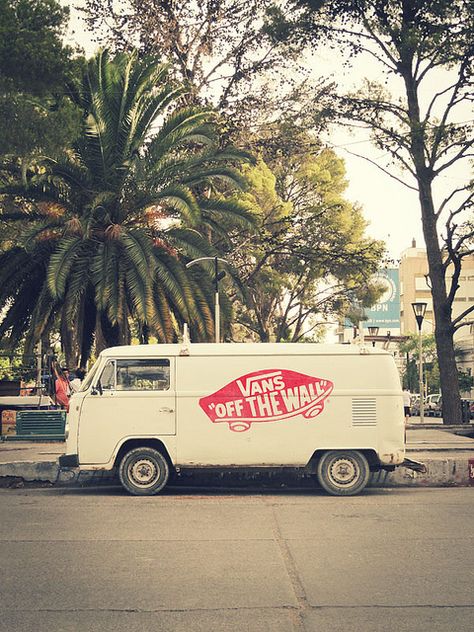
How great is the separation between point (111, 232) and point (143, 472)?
12952 millimetres

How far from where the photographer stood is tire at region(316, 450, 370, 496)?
14781 mm

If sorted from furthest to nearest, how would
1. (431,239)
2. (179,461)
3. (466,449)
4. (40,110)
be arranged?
1. (431,239)
2. (40,110)
3. (466,449)
4. (179,461)

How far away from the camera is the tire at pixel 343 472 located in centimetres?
1478

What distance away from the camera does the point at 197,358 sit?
14.9m

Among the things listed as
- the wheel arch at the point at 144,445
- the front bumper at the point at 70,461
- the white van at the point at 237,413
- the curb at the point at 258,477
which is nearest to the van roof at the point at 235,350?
the white van at the point at 237,413

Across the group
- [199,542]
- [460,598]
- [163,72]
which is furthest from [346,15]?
[460,598]

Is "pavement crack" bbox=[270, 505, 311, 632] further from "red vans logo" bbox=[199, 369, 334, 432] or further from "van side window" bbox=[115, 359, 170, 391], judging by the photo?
"van side window" bbox=[115, 359, 170, 391]

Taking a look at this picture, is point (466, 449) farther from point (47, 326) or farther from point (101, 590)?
point (101, 590)

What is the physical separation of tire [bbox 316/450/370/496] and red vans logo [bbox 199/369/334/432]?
725 mm

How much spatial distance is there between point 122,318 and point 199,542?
54.6 feet

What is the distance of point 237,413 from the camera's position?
14820 mm

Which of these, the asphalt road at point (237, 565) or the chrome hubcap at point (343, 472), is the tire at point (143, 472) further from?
the chrome hubcap at point (343, 472)

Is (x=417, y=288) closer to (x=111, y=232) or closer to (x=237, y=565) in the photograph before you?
(x=111, y=232)

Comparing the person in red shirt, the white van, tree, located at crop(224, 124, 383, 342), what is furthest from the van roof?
tree, located at crop(224, 124, 383, 342)
